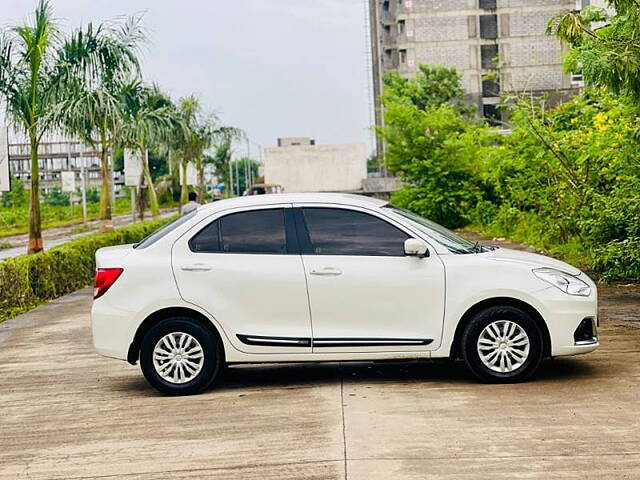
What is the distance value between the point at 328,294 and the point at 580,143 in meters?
11.8

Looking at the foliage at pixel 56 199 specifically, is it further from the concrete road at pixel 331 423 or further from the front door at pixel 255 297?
the front door at pixel 255 297

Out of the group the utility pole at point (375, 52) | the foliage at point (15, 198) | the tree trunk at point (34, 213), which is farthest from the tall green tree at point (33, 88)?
the utility pole at point (375, 52)

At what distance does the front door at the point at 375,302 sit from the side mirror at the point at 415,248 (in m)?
0.06

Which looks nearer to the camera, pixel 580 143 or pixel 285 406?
pixel 285 406

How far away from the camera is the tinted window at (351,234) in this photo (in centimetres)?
957

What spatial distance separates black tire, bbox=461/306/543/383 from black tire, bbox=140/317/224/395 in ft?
6.74

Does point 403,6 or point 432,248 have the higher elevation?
point 403,6

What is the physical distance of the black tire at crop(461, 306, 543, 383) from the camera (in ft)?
30.7

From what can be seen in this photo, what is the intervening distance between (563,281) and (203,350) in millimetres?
3038

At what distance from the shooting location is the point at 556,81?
76.9m

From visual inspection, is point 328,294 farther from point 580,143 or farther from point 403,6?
point 403,6

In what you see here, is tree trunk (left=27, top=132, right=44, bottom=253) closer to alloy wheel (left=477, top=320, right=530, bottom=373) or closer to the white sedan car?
the white sedan car

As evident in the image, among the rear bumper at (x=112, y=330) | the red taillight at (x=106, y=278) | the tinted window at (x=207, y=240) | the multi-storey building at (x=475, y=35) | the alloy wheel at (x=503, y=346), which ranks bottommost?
the alloy wheel at (x=503, y=346)

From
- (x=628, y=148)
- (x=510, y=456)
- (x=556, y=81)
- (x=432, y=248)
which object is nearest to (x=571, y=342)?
(x=432, y=248)
